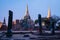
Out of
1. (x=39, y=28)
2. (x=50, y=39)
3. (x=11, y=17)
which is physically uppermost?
(x=11, y=17)

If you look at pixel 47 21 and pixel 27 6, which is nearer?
pixel 27 6

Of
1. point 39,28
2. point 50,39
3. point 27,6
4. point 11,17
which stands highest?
point 27,6

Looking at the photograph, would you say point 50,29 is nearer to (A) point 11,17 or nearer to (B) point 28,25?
(B) point 28,25

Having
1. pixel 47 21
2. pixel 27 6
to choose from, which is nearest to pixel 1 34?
pixel 27 6

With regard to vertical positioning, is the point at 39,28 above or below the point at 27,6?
below

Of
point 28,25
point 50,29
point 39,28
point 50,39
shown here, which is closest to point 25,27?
point 28,25

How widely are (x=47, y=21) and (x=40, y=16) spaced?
281 mm

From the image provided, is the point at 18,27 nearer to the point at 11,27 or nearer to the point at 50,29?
the point at 11,27

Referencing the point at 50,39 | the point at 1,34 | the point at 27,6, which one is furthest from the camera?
the point at 27,6

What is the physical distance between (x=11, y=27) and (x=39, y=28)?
63 cm

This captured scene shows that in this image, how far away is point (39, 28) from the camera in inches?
148

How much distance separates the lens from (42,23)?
13.0 ft

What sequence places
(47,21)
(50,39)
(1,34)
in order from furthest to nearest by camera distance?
(47,21), (1,34), (50,39)

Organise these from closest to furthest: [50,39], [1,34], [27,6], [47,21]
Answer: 1. [50,39]
2. [1,34]
3. [27,6]
4. [47,21]
